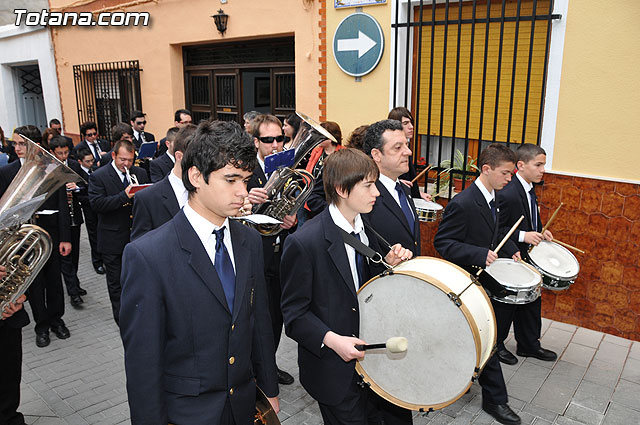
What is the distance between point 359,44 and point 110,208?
13.0 feet

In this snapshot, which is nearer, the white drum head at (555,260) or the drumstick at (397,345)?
the drumstick at (397,345)

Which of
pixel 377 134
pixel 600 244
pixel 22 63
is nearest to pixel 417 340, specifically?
pixel 377 134

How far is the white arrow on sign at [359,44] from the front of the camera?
22.7 feet

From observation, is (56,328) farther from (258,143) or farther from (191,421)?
(191,421)

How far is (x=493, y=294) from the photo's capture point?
3.91m

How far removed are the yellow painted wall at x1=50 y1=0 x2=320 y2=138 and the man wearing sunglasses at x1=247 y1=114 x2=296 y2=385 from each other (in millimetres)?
3326

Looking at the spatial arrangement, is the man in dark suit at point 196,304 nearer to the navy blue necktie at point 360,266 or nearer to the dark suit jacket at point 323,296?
the dark suit jacket at point 323,296

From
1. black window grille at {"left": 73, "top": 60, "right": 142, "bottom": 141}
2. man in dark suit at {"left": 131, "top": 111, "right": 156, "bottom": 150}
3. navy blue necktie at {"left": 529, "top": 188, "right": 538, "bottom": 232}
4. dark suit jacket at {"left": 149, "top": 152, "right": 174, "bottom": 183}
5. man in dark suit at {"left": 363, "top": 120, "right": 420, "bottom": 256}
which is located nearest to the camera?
man in dark suit at {"left": 363, "top": 120, "right": 420, "bottom": 256}

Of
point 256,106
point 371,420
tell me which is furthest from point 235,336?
point 256,106

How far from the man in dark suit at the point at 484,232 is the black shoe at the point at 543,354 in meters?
1.15

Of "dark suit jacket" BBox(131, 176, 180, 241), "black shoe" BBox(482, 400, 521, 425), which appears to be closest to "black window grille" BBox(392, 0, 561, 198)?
"black shoe" BBox(482, 400, 521, 425)

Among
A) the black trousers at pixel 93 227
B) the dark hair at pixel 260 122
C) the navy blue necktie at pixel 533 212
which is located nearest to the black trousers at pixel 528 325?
the navy blue necktie at pixel 533 212

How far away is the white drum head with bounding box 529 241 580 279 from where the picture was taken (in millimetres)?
4441

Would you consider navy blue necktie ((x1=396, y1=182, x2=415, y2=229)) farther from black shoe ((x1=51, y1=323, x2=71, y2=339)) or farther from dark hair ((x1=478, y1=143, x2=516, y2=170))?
black shoe ((x1=51, y1=323, x2=71, y2=339))
